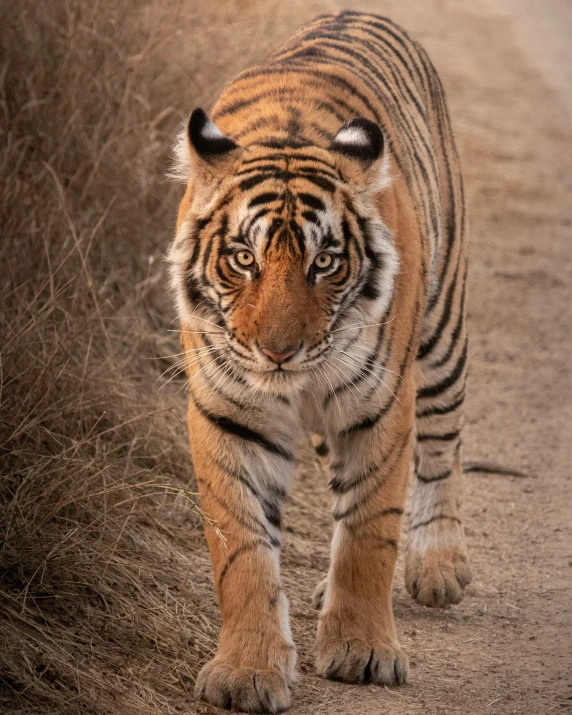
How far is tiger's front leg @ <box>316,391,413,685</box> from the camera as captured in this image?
3.02m

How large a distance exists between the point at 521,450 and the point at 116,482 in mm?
2615

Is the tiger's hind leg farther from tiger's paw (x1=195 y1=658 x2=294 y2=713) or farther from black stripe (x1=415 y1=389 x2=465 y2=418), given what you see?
tiger's paw (x1=195 y1=658 x2=294 y2=713)

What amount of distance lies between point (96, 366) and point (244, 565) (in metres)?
1.43

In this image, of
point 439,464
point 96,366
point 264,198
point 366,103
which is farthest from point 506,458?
point 264,198

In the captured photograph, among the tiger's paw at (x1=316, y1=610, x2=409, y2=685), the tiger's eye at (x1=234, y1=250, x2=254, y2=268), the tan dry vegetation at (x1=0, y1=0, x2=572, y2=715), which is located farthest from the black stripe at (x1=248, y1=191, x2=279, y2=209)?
the tiger's paw at (x1=316, y1=610, x2=409, y2=685)

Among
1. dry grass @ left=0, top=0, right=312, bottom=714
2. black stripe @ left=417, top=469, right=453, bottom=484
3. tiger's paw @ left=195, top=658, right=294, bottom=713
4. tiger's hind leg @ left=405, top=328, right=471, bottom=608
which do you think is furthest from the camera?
black stripe @ left=417, top=469, right=453, bottom=484

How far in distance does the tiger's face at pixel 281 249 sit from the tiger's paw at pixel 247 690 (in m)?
0.73

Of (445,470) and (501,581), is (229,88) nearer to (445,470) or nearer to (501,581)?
(445,470)

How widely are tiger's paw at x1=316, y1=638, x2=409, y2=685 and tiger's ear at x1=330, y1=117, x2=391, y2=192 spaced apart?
123 centimetres

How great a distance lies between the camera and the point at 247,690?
2777 millimetres

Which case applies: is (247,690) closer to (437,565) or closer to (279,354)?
(279,354)

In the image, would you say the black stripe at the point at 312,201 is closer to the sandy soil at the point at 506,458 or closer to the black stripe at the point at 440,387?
the sandy soil at the point at 506,458

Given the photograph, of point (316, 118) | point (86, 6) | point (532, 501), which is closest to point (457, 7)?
point (86, 6)

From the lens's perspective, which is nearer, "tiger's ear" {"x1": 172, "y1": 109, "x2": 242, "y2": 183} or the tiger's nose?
the tiger's nose
